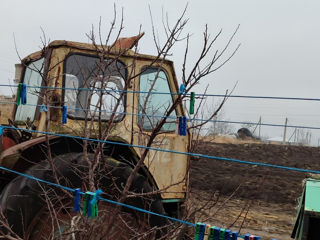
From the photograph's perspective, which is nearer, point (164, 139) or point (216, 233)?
point (216, 233)

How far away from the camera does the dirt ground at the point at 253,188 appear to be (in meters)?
6.84

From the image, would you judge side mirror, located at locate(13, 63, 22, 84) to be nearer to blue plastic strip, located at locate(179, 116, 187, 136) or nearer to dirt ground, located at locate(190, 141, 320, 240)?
dirt ground, located at locate(190, 141, 320, 240)

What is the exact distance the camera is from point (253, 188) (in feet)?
35.0

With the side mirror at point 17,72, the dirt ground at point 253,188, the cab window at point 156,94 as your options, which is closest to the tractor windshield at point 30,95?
the side mirror at point 17,72

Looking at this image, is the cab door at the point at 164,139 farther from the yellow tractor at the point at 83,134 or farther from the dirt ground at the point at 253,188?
the dirt ground at the point at 253,188

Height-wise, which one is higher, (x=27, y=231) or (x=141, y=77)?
(x=141, y=77)

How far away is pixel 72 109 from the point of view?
11.5ft

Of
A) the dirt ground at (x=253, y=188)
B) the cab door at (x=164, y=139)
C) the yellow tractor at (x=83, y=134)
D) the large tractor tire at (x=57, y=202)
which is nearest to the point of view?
the large tractor tire at (x=57, y=202)

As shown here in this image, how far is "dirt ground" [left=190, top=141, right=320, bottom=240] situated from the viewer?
6.84 metres

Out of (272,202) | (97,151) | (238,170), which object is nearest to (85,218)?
(97,151)

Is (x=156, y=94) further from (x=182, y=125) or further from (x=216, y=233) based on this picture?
(x=216, y=233)

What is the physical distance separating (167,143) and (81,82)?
1053mm

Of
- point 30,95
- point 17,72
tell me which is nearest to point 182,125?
point 30,95

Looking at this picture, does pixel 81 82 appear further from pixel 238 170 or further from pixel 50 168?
pixel 238 170
